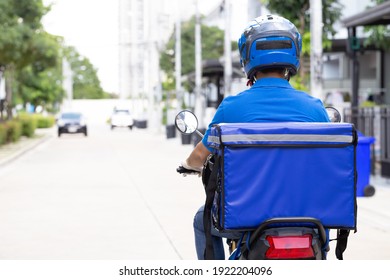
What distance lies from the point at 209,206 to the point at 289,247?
0.44 meters

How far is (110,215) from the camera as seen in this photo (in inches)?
463

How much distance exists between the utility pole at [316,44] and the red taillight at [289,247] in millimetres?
13565

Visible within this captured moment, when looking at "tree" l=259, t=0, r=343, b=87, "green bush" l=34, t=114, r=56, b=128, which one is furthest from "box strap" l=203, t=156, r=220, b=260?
"green bush" l=34, t=114, r=56, b=128

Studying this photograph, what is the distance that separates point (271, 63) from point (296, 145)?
542 millimetres

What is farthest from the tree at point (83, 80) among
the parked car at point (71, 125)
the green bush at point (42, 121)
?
the parked car at point (71, 125)

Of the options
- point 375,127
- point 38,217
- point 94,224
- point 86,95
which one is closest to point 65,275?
point 94,224

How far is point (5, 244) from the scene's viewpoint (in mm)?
9094

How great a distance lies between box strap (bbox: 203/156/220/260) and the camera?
12.1 ft

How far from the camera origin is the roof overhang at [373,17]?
17205 mm

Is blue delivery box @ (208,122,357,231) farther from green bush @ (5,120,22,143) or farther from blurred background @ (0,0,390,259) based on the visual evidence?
green bush @ (5,120,22,143)

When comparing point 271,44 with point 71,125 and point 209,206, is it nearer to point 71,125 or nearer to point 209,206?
point 209,206

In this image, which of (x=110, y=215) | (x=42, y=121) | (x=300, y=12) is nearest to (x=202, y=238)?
(x=110, y=215)

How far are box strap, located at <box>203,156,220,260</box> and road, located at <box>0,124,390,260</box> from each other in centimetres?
436

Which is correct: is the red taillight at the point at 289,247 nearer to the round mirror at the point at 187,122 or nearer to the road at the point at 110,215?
the round mirror at the point at 187,122
